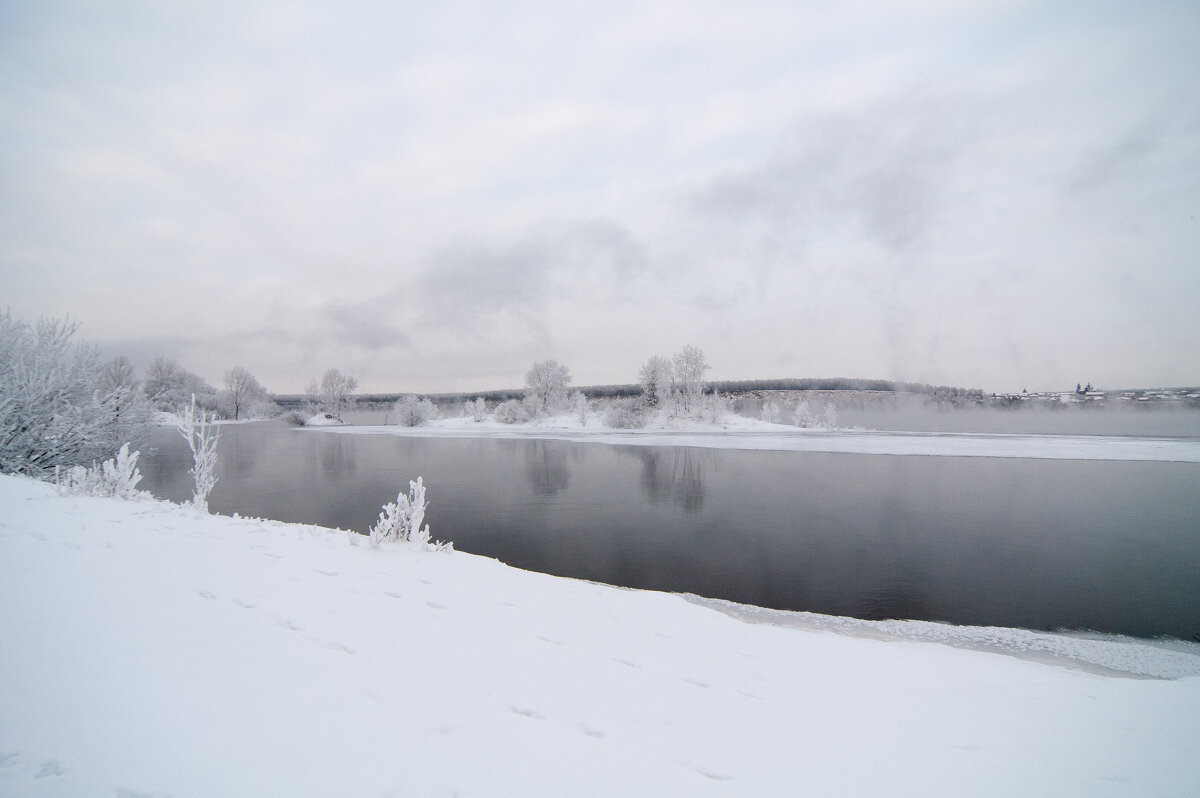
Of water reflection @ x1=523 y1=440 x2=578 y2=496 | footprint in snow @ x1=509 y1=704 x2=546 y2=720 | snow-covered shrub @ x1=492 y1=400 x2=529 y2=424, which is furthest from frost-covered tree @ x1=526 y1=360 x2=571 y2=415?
footprint in snow @ x1=509 y1=704 x2=546 y2=720

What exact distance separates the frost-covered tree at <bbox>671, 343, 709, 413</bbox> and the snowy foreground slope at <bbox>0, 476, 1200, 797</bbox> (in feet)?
171

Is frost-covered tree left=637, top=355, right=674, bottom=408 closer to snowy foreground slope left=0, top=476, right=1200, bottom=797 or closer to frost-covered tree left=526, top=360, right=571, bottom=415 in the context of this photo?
frost-covered tree left=526, top=360, right=571, bottom=415

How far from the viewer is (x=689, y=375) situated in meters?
57.8

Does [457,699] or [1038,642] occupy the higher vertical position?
[457,699]

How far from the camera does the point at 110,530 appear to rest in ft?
16.0

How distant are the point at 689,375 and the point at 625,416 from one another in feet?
30.6

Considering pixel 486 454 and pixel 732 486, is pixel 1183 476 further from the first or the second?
pixel 486 454

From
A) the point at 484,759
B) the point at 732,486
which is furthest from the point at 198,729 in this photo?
the point at 732,486

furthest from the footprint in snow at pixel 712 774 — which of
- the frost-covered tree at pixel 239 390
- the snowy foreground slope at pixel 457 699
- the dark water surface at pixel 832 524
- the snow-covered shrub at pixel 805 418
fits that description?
the frost-covered tree at pixel 239 390

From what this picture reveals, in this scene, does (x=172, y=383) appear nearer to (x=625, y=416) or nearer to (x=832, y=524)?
(x=625, y=416)

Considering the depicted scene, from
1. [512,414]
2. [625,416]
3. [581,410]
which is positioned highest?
[581,410]

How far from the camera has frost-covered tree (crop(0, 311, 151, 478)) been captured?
9.78 meters

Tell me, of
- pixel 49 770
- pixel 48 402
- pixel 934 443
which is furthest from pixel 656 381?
pixel 49 770

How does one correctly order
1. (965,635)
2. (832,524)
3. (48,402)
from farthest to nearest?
1. (832,524)
2. (48,402)
3. (965,635)
